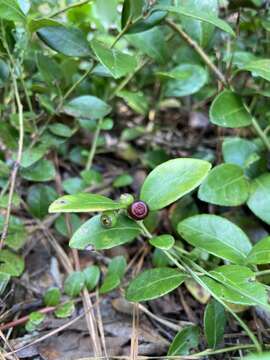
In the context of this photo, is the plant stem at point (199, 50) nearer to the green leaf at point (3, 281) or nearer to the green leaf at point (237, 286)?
the green leaf at point (237, 286)

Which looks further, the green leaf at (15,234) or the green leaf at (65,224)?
the green leaf at (65,224)

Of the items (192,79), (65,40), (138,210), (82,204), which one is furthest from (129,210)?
(192,79)

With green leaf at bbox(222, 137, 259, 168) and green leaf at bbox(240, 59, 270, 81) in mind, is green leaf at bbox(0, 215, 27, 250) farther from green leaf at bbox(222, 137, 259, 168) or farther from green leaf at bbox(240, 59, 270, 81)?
green leaf at bbox(240, 59, 270, 81)

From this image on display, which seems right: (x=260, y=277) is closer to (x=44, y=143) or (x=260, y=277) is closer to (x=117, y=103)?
(x=44, y=143)

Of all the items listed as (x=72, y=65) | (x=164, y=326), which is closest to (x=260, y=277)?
(x=164, y=326)

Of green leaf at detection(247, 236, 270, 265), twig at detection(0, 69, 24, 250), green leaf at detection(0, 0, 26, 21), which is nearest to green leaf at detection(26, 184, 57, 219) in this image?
twig at detection(0, 69, 24, 250)

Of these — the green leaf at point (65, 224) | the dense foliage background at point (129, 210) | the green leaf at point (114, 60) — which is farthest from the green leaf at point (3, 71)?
the green leaf at point (65, 224)

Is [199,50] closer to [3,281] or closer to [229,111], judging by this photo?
[229,111]
